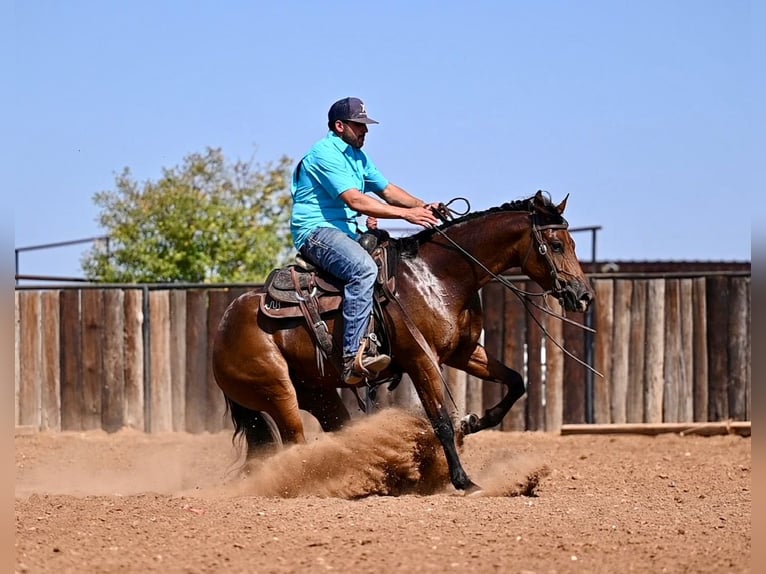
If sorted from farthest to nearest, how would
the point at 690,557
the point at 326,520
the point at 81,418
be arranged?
1. the point at 81,418
2. the point at 326,520
3. the point at 690,557

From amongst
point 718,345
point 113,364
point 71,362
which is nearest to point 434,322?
point 718,345

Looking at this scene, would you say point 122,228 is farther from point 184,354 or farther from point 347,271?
point 347,271

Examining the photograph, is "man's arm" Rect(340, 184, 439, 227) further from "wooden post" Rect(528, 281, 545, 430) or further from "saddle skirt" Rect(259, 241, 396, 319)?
"wooden post" Rect(528, 281, 545, 430)

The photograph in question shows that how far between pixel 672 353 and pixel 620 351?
62 centimetres

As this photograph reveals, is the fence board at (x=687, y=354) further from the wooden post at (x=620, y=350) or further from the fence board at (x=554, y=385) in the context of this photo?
the fence board at (x=554, y=385)

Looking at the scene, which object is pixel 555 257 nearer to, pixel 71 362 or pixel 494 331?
pixel 494 331

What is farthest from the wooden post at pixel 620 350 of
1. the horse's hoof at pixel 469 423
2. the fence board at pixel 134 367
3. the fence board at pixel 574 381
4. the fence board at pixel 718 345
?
the fence board at pixel 134 367

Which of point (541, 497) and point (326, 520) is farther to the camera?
point (541, 497)

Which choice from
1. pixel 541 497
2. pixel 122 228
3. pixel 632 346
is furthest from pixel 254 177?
pixel 541 497

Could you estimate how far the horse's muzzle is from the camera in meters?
8.49

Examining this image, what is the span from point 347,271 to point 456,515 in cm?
230

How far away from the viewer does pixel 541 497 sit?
8398mm

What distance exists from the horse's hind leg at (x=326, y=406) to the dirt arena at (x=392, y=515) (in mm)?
479

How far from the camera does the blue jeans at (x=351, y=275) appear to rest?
8453mm
